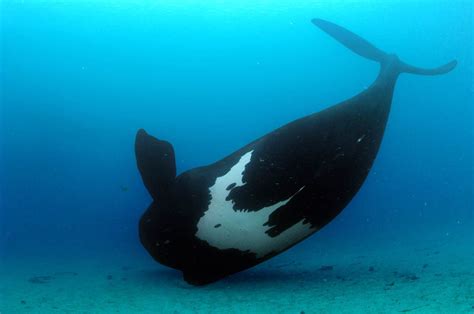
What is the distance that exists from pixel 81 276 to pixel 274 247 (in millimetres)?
3077

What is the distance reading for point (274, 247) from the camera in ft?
15.5

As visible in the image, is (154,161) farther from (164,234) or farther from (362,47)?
(362,47)

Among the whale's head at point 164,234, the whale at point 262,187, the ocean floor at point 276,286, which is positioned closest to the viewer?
the ocean floor at point 276,286

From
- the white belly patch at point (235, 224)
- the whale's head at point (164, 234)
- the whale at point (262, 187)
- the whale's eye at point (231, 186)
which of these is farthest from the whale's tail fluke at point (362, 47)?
the whale's head at point (164, 234)

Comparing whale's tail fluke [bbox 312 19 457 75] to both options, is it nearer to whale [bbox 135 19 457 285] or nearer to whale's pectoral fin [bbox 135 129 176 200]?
whale [bbox 135 19 457 285]

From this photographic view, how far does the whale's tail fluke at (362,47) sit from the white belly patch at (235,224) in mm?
1827

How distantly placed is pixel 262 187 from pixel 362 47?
84.9 inches

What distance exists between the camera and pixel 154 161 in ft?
15.5

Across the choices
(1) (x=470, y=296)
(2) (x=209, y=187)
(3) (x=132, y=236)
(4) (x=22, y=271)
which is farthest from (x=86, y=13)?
(1) (x=470, y=296)

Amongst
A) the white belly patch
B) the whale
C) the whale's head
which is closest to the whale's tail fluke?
the whale

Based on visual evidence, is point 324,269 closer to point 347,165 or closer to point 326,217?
point 326,217

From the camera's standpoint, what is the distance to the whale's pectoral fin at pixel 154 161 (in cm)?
473

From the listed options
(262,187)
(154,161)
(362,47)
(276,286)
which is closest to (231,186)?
(262,187)

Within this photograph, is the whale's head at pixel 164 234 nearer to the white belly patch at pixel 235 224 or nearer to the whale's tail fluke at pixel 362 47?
the white belly patch at pixel 235 224
